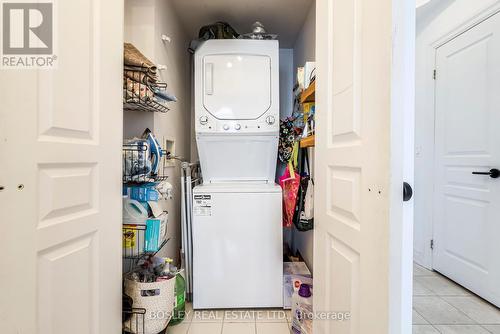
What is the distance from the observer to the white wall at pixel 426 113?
2.43 m

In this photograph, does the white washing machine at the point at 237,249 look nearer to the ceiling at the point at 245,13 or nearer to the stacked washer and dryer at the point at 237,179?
the stacked washer and dryer at the point at 237,179

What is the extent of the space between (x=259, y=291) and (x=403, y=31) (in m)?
1.75

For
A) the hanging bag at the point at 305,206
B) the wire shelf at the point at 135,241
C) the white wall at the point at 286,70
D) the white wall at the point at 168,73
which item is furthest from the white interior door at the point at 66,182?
the white wall at the point at 286,70

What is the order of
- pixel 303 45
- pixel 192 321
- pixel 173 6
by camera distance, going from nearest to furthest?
pixel 192 321 → pixel 173 6 → pixel 303 45

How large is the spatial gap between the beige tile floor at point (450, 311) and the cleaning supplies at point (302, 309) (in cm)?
76

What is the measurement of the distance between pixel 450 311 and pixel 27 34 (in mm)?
2769

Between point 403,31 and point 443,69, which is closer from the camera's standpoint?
point 403,31

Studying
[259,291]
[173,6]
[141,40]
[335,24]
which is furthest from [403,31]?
[173,6]

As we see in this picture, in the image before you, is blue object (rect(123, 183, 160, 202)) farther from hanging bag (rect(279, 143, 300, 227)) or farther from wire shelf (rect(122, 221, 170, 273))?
hanging bag (rect(279, 143, 300, 227))

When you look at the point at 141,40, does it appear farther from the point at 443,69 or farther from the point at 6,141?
the point at 443,69

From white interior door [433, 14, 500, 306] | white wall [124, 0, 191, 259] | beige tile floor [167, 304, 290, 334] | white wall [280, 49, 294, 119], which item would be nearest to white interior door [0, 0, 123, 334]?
white wall [124, 0, 191, 259]

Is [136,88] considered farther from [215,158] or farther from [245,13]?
[245,13]

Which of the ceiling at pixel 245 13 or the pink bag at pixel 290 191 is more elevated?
the ceiling at pixel 245 13

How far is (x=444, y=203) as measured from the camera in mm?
2371
